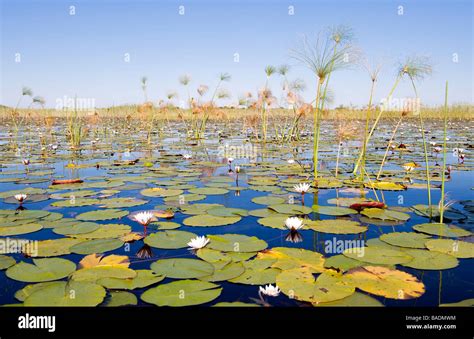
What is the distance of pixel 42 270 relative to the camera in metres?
2.38

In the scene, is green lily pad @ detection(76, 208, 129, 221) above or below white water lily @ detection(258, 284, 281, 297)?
above

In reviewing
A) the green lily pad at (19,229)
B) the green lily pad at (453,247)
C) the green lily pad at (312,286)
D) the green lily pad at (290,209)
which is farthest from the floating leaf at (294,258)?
the green lily pad at (19,229)

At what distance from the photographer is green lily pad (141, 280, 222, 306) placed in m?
2.01

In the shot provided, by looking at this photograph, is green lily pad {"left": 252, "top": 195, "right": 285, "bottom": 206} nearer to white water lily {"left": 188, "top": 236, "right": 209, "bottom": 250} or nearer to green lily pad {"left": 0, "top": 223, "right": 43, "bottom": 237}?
white water lily {"left": 188, "top": 236, "right": 209, "bottom": 250}

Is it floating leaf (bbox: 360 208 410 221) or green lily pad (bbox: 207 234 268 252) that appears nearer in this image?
green lily pad (bbox: 207 234 268 252)

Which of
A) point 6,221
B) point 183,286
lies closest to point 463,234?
point 183,286

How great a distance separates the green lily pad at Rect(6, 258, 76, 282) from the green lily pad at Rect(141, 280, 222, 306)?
25.2 inches

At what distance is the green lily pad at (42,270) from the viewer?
2.29 meters

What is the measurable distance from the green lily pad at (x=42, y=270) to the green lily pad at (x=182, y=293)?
641 millimetres

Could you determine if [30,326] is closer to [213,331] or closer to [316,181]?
[213,331]

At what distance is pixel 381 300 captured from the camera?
207cm

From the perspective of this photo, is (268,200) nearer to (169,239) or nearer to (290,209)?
(290,209)

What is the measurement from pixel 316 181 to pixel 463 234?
2295 millimetres

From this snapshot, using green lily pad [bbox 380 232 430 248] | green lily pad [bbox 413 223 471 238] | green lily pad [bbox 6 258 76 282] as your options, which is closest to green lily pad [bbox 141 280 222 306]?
green lily pad [bbox 6 258 76 282]
